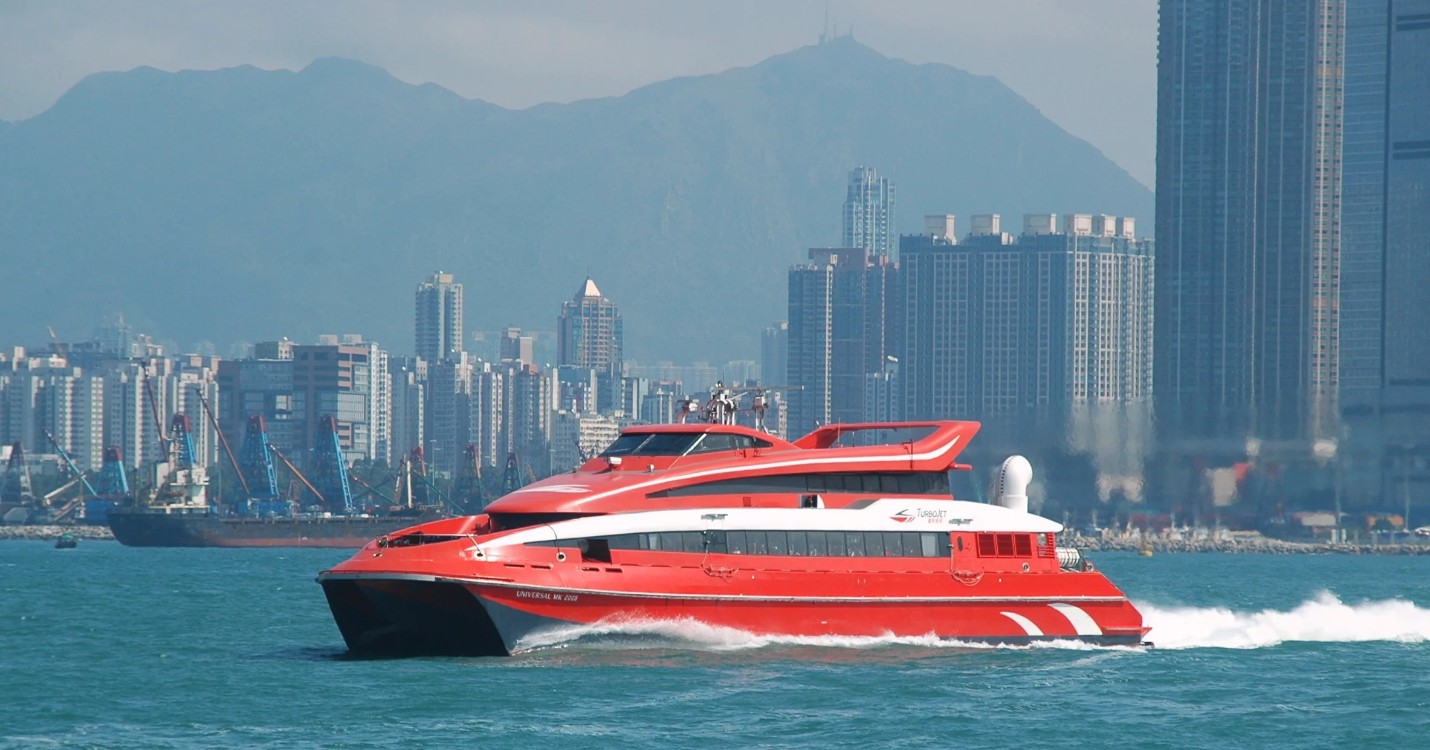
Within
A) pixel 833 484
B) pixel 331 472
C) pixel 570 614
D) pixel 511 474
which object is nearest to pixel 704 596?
pixel 570 614

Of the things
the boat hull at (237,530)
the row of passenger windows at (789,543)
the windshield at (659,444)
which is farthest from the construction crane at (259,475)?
the row of passenger windows at (789,543)

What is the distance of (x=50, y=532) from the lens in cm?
18612

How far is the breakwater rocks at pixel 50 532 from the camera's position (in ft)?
585

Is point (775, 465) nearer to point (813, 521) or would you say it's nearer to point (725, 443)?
point (725, 443)

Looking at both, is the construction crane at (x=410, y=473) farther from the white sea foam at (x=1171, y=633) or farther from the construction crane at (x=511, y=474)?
the white sea foam at (x=1171, y=633)

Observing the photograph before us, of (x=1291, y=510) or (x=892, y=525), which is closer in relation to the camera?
(x=892, y=525)

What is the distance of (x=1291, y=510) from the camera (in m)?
130

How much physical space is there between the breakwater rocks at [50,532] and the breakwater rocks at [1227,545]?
275 feet

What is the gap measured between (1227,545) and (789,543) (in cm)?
10568

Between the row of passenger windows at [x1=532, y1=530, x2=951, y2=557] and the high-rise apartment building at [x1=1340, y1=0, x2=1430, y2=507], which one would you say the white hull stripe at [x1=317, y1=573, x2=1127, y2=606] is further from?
the high-rise apartment building at [x1=1340, y1=0, x2=1430, y2=507]

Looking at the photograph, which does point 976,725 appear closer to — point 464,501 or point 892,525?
point 892,525

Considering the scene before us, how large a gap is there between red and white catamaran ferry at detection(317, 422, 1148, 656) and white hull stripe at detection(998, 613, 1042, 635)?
39 millimetres

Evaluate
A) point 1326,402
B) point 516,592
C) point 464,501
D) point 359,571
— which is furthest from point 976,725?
point 464,501

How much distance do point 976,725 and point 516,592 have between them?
769cm
